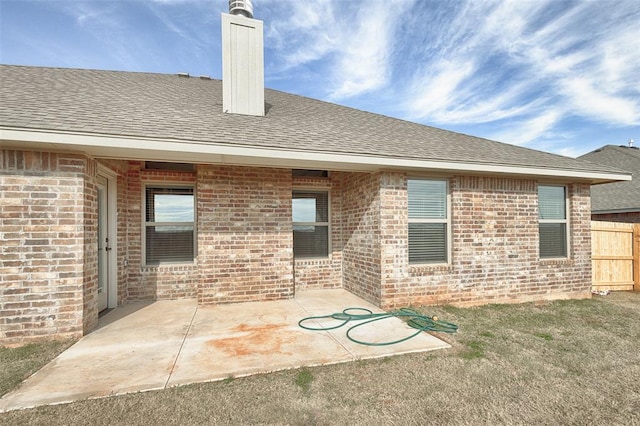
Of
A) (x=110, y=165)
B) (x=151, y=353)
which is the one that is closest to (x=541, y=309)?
(x=151, y=353)

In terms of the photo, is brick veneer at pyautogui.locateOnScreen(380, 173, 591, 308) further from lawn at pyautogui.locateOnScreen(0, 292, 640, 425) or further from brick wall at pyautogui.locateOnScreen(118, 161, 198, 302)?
brick wall at pyautogui.locateOnScreen(118, 161, 198, 302)

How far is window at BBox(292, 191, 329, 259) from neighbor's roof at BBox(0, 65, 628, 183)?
155 centimetres

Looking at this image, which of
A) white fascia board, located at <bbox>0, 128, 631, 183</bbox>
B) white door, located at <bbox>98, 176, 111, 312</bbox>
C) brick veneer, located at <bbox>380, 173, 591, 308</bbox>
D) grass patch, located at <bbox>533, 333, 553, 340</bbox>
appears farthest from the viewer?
brick veneer, located at <bbox>380, 173, 591, 308</bbox>

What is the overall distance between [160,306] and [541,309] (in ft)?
24.2

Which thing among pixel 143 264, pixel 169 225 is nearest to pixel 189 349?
pixel 143 264

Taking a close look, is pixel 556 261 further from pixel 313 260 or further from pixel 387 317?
pixel 313 260

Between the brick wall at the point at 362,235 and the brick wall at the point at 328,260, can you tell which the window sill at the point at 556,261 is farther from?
the brick wall at the point at 328,260

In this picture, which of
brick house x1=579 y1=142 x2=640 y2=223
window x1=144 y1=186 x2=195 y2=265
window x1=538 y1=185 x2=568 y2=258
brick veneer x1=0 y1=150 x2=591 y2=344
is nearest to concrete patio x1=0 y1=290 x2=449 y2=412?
brick veneer x1=0 y1=150 x2=591 y2=344

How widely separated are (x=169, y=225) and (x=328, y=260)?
3560mm

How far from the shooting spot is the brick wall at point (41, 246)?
3.80 metres

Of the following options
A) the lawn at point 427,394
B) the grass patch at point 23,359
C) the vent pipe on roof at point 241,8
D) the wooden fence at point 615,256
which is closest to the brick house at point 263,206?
the grass patch at point 23,359

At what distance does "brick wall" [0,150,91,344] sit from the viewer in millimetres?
3803

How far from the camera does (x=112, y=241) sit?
211 inches

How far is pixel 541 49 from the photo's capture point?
25.8 feet
